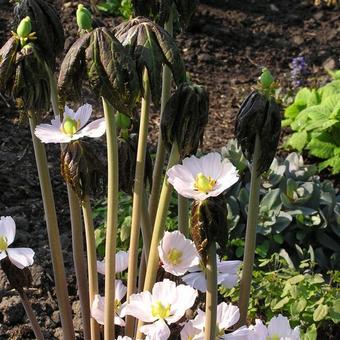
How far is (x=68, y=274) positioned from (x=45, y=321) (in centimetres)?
31

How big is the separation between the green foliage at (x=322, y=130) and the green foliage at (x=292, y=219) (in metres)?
0.48

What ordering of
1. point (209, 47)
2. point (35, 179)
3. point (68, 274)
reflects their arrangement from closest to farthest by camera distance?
point (68, 274) → point (35, 179) → point (209, 47)

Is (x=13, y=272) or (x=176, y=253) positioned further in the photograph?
(x=13, y=272)

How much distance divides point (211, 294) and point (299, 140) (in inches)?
100

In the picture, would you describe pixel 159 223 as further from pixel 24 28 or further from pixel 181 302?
pixel 24 28

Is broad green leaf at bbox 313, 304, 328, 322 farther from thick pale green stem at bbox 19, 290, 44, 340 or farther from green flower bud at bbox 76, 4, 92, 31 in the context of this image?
green flower bud at bbox 76, 4, 92, 31

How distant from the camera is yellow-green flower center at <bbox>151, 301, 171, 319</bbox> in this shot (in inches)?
63.5

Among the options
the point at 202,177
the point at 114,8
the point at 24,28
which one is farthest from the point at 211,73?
the point at 202,177

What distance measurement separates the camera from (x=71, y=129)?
1.62 meters

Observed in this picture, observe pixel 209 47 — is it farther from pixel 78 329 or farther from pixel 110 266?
pixel 110 266

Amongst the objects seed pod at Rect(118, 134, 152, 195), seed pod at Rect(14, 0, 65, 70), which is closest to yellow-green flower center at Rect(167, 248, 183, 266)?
seed pod at Rect(118, 134, 152, 195)

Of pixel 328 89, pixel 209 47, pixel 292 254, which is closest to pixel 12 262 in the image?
pixel 292 254

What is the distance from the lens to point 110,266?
1741 millimetres

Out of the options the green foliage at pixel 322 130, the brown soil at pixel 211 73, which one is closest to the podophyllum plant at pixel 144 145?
the brown soil at pixel 211 73
